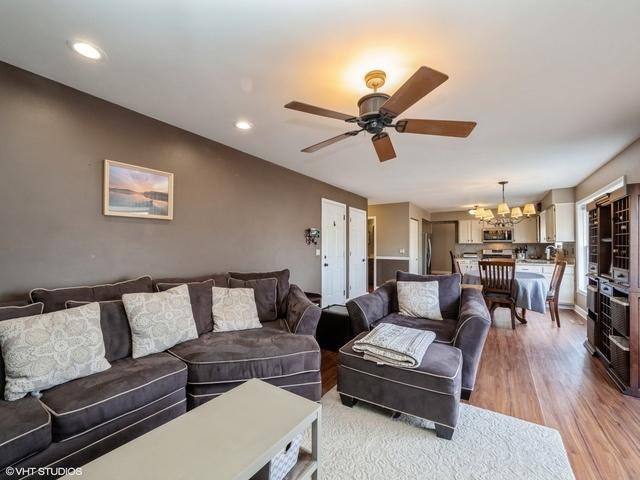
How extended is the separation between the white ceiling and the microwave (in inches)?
205

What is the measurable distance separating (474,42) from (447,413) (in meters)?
2.25

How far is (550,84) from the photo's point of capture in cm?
206

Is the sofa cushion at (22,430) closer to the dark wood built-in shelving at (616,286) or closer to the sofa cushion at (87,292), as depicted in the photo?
the sofa cushion at (87,292)

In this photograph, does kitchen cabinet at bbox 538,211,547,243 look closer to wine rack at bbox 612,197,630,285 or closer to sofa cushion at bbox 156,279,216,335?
wine rack at bbox 612,197,630,285

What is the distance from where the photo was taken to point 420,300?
10.2 feet

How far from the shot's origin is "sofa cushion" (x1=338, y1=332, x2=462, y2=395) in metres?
1.91

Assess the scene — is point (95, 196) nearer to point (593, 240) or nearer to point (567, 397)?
point (567, 397)

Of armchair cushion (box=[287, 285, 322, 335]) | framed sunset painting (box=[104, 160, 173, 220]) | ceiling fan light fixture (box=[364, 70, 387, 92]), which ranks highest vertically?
ceiling fan light fixture (box=[364, 70, 387, 92])

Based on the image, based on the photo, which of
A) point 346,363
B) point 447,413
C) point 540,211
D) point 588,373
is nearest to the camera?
point 447,413

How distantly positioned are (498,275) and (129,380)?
178 inches

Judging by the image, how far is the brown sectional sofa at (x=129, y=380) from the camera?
1.35 m

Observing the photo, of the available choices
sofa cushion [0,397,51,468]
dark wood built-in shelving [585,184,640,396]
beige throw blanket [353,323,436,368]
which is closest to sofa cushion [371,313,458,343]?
beige throw blanket [353,323,436,368]

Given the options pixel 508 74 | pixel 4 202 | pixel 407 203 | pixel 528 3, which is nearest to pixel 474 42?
pixel 528 3

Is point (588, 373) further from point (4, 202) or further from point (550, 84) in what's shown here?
point (4, 202)
